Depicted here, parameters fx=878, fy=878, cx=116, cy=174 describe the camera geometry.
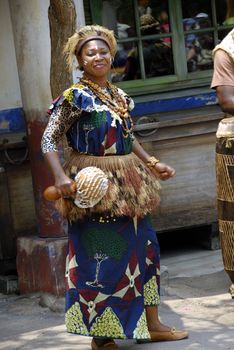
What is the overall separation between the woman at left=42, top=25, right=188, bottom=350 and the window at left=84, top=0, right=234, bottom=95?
102 inches

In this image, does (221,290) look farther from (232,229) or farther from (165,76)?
(165,76)

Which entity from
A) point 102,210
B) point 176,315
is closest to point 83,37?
point 102,210

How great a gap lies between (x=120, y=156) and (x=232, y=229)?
1.22 m

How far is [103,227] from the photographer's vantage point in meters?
4.62

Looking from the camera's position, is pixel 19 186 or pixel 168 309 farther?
pixel 19 186

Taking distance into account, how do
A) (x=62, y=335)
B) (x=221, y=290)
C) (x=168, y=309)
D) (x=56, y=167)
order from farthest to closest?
(x=221, y=290), (x=168, y=309), (x=62, y=335), (x=56, y=167)

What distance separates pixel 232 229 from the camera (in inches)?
219

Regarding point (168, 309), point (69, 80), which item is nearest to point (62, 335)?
point (168, 309)

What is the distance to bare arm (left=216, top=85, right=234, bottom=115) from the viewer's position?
17.5ft

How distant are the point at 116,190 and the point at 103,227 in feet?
0.68

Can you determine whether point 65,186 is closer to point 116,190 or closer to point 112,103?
point 116,190

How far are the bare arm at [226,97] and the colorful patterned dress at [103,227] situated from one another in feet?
2.85

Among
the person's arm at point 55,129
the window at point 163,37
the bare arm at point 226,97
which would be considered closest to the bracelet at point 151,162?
the person's arm at point 55,129

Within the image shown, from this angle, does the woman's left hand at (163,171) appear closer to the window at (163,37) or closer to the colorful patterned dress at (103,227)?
the colorful patterned dress at (103,227)
